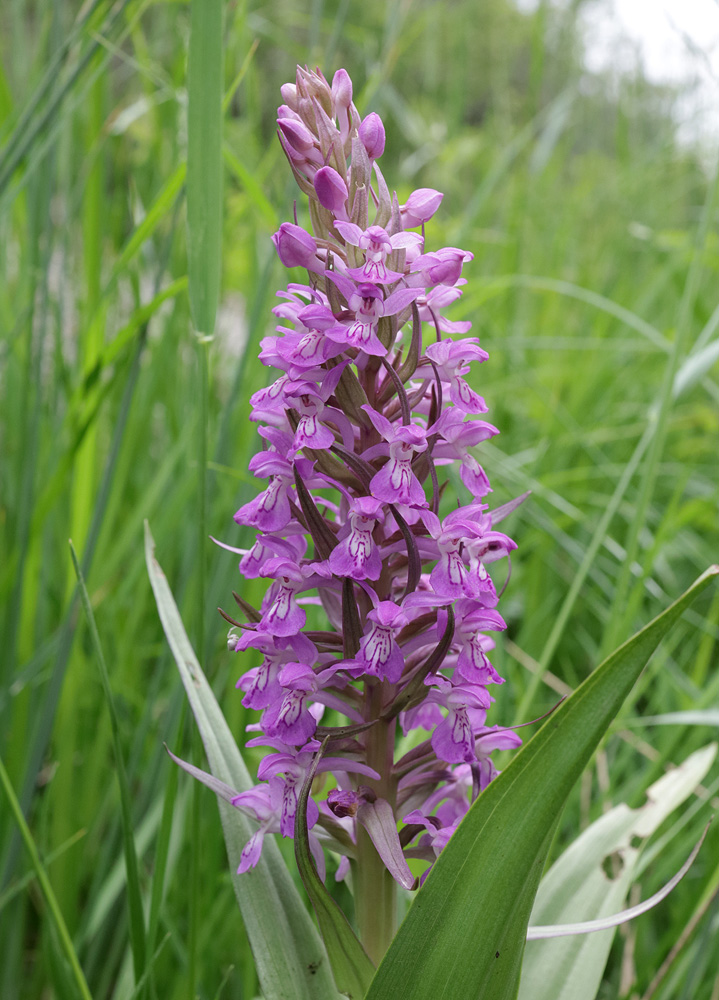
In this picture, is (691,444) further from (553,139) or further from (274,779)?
(274,779)

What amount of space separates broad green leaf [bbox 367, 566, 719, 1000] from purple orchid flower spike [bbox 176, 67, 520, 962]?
118mm

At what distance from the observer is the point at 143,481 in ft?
7.05

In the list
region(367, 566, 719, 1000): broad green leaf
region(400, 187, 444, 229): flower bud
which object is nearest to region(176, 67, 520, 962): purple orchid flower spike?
region(400, 187, 444, 229): flower bud

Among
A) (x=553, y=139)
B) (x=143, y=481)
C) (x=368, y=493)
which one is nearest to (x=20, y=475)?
(x=143, y=481)

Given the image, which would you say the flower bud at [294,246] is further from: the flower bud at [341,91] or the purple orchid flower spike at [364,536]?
the flower bud at [341,91]

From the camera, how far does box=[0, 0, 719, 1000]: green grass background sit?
1338mm

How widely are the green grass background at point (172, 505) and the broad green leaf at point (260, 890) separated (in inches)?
2.0

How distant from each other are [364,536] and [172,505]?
0.85 meters

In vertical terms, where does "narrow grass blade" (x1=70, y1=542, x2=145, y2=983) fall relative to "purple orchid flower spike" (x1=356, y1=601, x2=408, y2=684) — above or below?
below

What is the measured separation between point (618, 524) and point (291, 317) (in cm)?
195

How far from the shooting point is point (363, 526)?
0.96m

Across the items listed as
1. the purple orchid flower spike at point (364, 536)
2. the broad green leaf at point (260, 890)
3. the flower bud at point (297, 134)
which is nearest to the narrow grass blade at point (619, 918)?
the purple orchid flower spike at point (364, 536)

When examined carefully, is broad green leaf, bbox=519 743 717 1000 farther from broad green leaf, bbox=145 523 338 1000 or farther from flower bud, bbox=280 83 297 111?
flower bud, bbox=280 83 297 111

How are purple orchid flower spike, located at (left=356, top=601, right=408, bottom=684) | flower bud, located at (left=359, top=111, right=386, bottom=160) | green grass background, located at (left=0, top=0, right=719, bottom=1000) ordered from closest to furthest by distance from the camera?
purple orchid flower spike, located at (left=356, top=601, right=408, bottom=684) → flower bud, located at (left=359, top=111, right=386, bottom=160) → green grass background, located at (left=0, top=0, right=719, bottom=1000)
